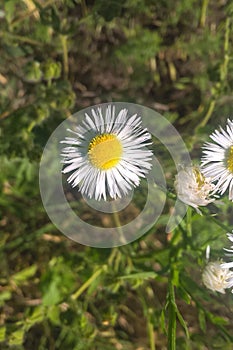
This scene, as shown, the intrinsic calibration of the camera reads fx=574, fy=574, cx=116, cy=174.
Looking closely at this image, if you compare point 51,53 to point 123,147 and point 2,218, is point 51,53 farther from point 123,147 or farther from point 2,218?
point 123,147

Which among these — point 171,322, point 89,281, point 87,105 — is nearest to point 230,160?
point 171,322

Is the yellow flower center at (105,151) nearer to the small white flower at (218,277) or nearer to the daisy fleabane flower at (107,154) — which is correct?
the daisy fleabane flower at (107,154)

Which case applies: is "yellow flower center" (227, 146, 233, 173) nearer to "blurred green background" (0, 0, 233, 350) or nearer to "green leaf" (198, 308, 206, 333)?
"blurred green background" (0, 0, 233, 350)

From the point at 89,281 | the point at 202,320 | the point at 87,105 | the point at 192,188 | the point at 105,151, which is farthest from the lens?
the point at 87,105

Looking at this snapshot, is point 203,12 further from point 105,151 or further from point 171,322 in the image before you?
point 171,322

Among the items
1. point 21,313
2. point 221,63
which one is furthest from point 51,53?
point 21,313
